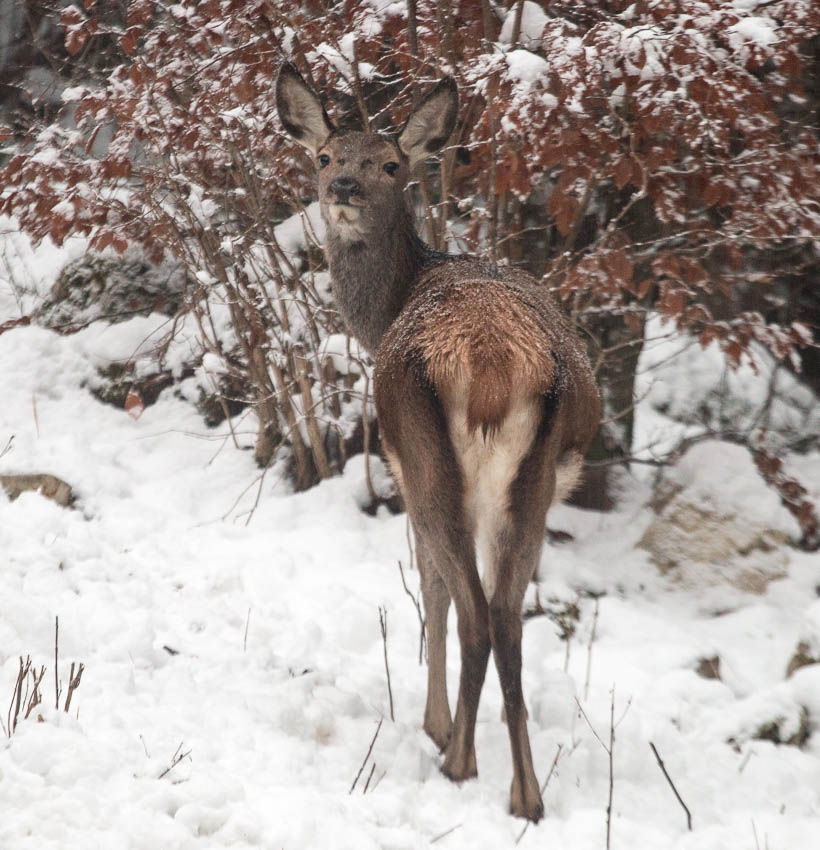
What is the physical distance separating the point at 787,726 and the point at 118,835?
2.69 m

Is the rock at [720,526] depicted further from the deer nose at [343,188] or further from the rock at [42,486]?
the rock at [42,486]

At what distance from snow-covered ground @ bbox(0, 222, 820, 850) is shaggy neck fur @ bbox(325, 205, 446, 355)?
57.4 inches

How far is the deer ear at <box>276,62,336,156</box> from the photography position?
4324 millimetres

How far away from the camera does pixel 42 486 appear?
5.73 m

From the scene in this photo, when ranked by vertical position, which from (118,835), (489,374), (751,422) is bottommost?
(751,422)

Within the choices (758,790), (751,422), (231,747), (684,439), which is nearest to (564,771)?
(758,790)

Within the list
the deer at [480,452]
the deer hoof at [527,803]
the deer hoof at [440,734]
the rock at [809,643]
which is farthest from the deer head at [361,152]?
the rock at [809,643]

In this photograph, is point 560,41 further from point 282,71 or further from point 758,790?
point 758,790

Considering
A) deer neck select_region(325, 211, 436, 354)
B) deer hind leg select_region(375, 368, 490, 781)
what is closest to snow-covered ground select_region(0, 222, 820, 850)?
deer hind leg select_region(375, 368, 490, 781)

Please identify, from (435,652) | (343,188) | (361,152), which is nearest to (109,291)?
(361,152)

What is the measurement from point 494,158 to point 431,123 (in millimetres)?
569

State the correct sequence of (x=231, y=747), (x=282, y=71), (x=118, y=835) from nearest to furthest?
1. (x=118, y=835)
2. (x=231, y=747)
3. (x=282, y=71)

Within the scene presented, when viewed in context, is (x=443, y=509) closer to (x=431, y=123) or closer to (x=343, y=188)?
(x=343, y=188)

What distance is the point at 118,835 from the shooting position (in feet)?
8.05
